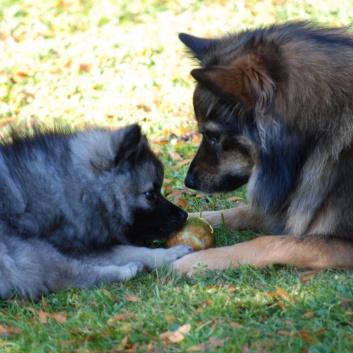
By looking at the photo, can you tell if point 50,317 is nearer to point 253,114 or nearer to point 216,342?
point 216,342

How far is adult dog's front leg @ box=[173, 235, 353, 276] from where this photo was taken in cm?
484

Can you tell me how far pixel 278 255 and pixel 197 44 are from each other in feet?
5.72

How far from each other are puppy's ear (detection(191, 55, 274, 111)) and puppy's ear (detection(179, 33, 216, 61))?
846mm

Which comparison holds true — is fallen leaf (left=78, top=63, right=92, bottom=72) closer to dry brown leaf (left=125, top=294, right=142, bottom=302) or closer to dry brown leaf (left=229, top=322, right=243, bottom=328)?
dry brown leaf (left=125, top=294, right=142, bottom=302)

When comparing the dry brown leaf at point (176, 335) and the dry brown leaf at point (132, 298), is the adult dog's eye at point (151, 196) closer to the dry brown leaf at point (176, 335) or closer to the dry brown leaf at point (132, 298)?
the dry brown leaf at point (132, 298)

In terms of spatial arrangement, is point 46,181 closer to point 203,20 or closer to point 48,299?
point 48,299

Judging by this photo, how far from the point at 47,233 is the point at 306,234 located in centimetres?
184

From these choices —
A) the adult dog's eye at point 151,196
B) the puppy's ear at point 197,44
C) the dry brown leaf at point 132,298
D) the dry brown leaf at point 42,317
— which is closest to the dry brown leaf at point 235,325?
the dry brown leaf at point 132,298

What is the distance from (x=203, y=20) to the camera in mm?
12219

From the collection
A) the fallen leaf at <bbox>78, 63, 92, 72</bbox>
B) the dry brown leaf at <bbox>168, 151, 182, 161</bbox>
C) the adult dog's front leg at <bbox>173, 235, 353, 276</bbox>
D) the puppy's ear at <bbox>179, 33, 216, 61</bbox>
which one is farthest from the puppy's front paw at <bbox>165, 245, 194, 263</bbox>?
the fallen leaf at <bbox>78, 63, 92, 72</bbox>

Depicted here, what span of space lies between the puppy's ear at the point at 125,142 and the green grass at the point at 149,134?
731 mm

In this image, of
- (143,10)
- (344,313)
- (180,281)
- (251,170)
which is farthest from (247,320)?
(143,10)

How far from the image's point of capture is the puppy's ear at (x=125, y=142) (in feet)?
16.4

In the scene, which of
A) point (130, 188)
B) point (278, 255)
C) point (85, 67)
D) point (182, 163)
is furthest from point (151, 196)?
point (85, 67)
